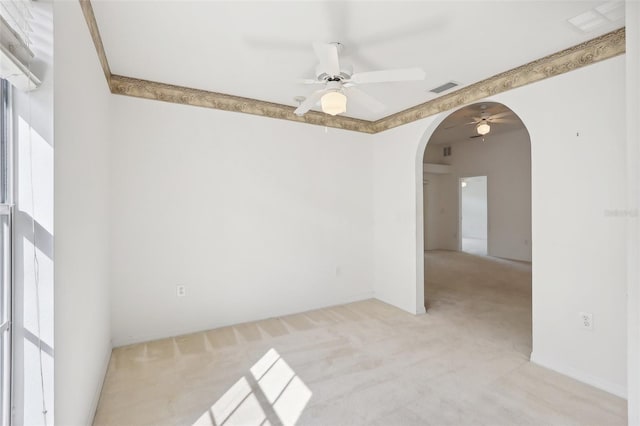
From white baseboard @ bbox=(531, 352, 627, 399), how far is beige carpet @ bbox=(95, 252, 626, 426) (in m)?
0.06

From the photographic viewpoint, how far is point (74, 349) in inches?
58.5

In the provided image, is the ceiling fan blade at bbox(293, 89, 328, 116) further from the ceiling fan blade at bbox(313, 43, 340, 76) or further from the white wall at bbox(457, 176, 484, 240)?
the white wall at bbox(457, 176, 484, 240)

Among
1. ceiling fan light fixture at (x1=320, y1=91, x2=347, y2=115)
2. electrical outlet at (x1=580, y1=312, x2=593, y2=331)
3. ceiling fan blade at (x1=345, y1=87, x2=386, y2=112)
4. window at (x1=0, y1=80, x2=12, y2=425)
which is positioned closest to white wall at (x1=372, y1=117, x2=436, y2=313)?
ceiling fan blade at (x1=345, y1=87, x2=386, y2=112)

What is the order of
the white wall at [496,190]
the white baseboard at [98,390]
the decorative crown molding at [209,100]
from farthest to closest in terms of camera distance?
the white wall at [496,190], the decorative crown molding at [209,100], the white baseboard at [98,390]

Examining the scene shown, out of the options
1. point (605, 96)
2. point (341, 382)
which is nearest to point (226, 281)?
point (341, 382)

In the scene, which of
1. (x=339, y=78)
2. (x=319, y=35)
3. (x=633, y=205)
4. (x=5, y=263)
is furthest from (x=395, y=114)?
(x=5, y=263)

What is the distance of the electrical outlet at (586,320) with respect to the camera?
2311 mm

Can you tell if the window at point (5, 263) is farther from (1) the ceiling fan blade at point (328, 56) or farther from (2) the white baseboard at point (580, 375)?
(2) the white baseboard at point (580, 375)

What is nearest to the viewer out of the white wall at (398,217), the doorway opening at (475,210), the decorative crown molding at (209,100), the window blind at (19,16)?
the window blind at (19,16)

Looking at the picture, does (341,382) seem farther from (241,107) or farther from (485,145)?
(485,145)

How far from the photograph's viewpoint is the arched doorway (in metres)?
4.21

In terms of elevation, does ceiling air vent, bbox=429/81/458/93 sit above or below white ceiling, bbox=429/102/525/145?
below

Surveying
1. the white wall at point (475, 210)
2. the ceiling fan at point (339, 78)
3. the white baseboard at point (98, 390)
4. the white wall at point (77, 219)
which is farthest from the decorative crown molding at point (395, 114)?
the white wall at point (475, 210)

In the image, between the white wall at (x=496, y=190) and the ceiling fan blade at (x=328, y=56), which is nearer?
the ceiling fan blade at (x=328, y=56)
